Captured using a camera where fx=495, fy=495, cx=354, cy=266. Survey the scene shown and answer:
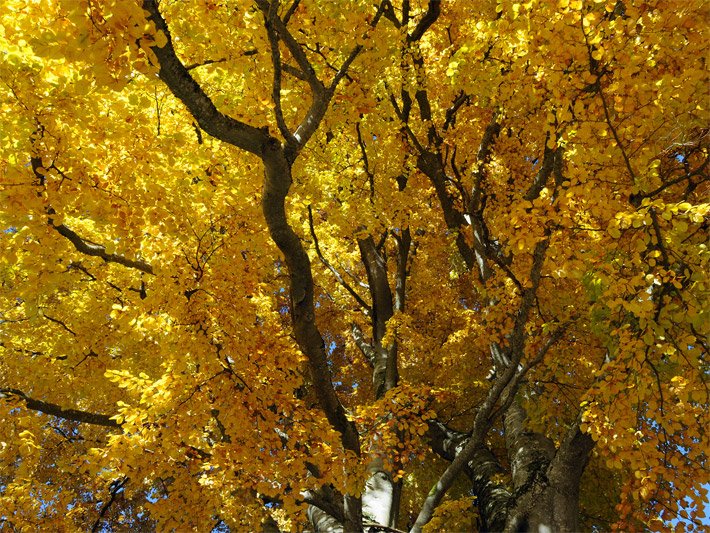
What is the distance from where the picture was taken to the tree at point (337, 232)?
14.0 ft

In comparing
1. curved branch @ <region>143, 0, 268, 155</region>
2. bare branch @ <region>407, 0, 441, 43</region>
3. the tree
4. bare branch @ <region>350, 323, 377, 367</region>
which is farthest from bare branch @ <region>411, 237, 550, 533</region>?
bare branch @ <region>407, 0, 441, 43</region>

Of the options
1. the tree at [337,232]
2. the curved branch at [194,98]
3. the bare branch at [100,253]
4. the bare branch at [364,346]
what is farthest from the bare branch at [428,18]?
the bare branch at [364,346]

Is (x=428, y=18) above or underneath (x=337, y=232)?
above

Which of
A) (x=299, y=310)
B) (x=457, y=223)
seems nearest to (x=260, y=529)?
A: (x=299, y=310)

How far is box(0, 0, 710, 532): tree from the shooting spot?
14.0 ft

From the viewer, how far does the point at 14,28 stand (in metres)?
4.34

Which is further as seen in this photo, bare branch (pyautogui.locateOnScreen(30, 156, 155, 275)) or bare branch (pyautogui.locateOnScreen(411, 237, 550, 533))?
bare branch (pyautogui.locateOnScreen(30, 156, 155, 275))

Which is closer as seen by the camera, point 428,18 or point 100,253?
point 100,253

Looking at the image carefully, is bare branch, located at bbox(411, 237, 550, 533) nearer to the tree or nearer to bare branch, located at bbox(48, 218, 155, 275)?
the tree

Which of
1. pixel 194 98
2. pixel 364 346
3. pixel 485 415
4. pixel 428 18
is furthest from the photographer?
pixel 364 346

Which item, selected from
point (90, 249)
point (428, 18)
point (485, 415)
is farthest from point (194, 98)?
point (428, 18)

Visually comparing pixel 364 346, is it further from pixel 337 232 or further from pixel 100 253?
pixel 100 253

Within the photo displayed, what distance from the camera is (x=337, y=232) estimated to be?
10.3 m

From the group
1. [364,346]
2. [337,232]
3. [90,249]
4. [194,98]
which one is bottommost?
[194,98]
